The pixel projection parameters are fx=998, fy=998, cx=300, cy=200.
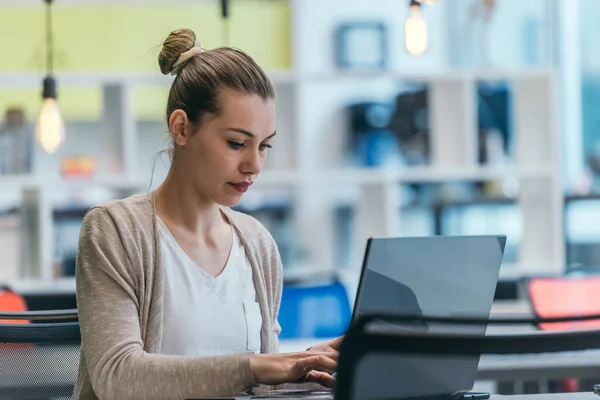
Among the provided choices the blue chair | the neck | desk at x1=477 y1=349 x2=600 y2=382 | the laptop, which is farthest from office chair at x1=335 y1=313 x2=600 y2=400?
the blue chair

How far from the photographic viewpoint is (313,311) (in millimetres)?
3393

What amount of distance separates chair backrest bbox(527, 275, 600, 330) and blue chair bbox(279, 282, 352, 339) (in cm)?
69

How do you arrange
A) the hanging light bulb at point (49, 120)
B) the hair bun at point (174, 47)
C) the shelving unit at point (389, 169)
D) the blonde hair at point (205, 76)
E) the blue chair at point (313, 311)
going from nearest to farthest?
the blonde hair at point (205, 76), the hair bun at point (174, 47), the blue chair at point (313, 311), the hanging light bulb at point (49, 120), the shelving unit at point (389, 169)

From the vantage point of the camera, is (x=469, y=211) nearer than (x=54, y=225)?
Yes

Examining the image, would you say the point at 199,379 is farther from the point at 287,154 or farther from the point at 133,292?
the point at 287,154

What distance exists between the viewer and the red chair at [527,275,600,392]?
3.46 metres

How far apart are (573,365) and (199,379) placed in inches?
20.6

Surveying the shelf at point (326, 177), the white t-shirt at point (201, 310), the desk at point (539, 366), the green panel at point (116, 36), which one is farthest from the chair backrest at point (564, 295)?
the green panel at point (116, 36)

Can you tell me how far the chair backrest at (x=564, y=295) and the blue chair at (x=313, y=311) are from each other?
69 centimetres

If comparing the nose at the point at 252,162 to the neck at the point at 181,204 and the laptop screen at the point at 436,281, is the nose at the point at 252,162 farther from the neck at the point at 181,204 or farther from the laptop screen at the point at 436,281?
the laptop screen at the point at 436,281

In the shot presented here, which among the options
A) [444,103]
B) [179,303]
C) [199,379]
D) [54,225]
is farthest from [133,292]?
[54,225]

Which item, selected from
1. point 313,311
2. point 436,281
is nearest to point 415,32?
point 313,311

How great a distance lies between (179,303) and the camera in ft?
5.32

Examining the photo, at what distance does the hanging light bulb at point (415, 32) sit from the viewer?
11.4 feet
